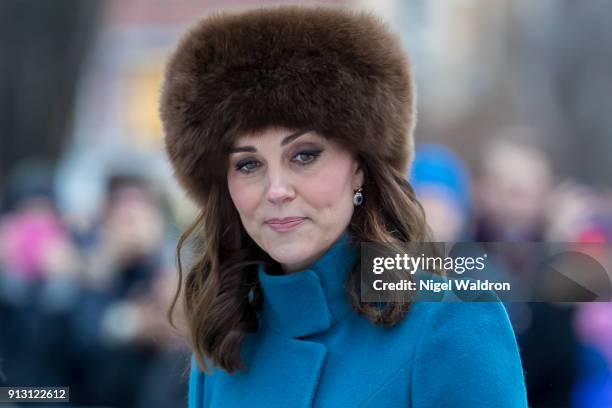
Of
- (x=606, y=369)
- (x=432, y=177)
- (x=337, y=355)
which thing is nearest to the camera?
(x=337, y=355)

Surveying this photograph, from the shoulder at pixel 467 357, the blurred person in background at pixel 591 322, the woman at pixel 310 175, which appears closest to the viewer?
the shoulder at pixel 467 357

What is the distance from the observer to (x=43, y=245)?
8.35 ft

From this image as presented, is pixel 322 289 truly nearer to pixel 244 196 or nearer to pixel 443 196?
pixel 244 196

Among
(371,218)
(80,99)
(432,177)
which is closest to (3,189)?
(80,99)

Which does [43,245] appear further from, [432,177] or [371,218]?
[371,218]

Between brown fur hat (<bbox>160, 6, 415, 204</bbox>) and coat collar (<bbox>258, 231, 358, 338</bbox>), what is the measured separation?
141 millimetres

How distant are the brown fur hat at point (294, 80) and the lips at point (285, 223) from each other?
12cm

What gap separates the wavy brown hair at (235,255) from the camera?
4.17ft

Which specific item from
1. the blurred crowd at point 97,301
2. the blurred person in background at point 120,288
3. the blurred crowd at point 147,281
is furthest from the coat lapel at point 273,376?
the blurred person in background at point 120,288

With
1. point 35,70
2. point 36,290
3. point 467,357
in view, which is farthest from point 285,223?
point 35,70

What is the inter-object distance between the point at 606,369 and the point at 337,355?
910 millimetres

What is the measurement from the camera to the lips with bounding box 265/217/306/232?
1226 mm

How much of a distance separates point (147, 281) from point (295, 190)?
1284 mm

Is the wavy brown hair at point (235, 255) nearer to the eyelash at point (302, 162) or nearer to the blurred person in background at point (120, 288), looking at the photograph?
the eyelash at point (302, 162)
